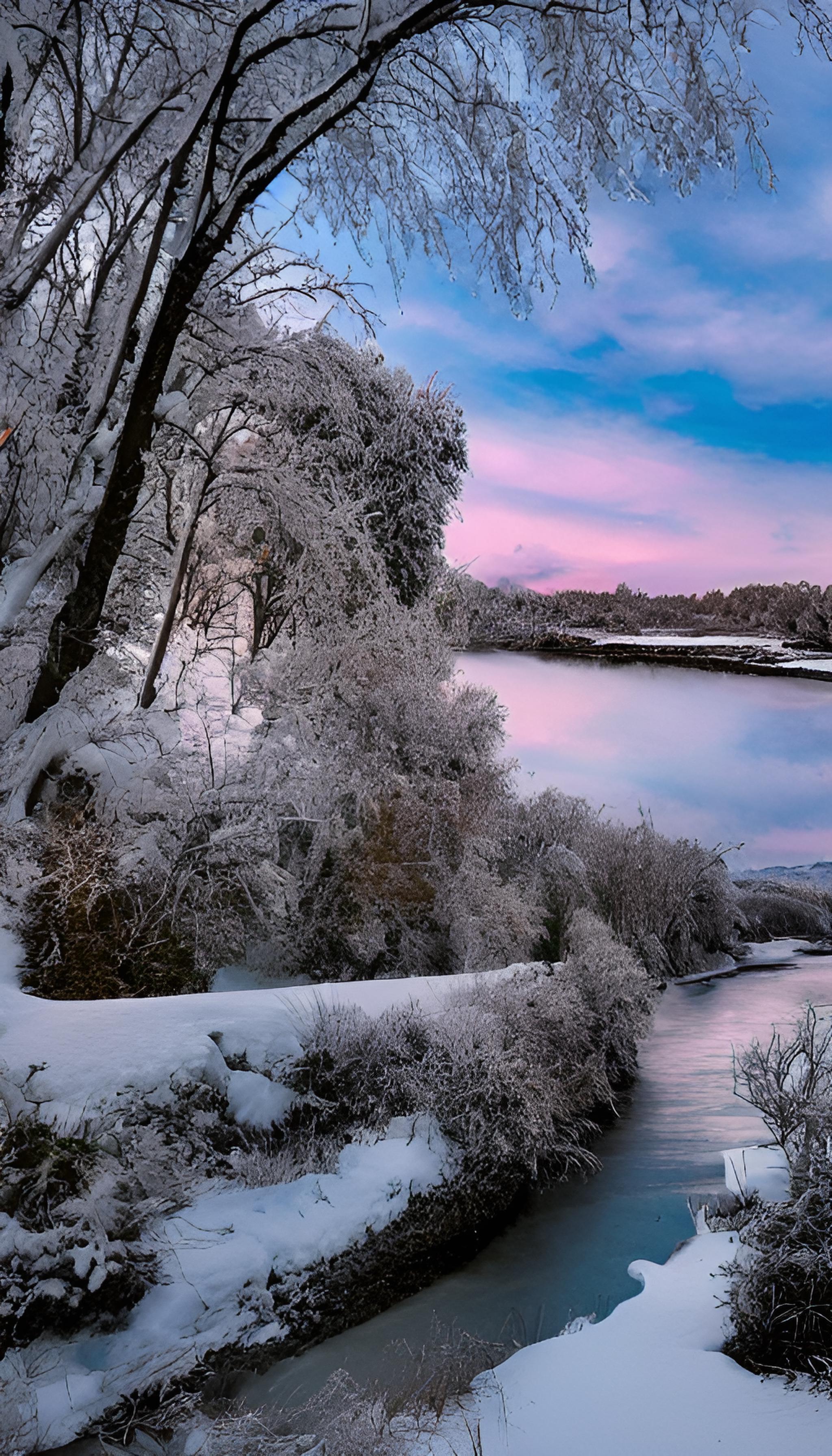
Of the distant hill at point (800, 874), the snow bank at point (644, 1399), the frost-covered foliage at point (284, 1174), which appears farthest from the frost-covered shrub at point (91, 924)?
the distant hill at point (800, 874)

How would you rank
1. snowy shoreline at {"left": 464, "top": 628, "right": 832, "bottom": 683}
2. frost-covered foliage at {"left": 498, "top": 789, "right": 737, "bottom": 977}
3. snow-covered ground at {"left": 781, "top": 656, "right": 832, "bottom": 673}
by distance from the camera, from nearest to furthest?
1. snow-covered ground at {"left": 781, "top": 656, "right": 832, "bottom": 673}
2. snowy shoreline at {"left": 464, "top": 628, "right": 832, "bottom": 683}
3. frost-covered foliage at {"left": 498, "top": 789, "right": 737, "bottom": 977}

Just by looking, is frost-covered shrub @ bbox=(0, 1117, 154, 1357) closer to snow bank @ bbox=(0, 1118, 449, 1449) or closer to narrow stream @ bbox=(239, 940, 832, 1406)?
snow bank @ bbox=(0, 1118, 449, 1449)

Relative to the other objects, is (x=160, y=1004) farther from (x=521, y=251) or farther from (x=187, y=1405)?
(x=521, y=251)

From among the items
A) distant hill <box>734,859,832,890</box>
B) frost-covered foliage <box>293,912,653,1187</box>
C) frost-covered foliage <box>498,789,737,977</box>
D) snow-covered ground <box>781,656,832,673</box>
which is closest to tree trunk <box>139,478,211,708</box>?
frost-covered foliage <box>498,789,737,977</box>

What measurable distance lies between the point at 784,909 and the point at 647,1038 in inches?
202

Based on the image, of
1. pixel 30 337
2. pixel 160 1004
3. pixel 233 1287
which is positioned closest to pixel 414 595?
pixel 30 337

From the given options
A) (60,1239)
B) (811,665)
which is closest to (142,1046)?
(60,1239)

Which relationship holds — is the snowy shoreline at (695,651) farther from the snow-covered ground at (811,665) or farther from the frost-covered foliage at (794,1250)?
the frost-covered foliage at (794,1250)

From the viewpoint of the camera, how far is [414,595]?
41.0 ft

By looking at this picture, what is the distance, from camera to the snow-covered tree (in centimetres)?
520

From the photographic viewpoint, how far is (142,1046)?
4.78 metres

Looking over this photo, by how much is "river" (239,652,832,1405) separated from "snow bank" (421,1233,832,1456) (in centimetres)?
57

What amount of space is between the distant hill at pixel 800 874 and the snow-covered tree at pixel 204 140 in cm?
884

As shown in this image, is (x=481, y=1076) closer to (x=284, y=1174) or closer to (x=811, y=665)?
(x=284, y=1174)
